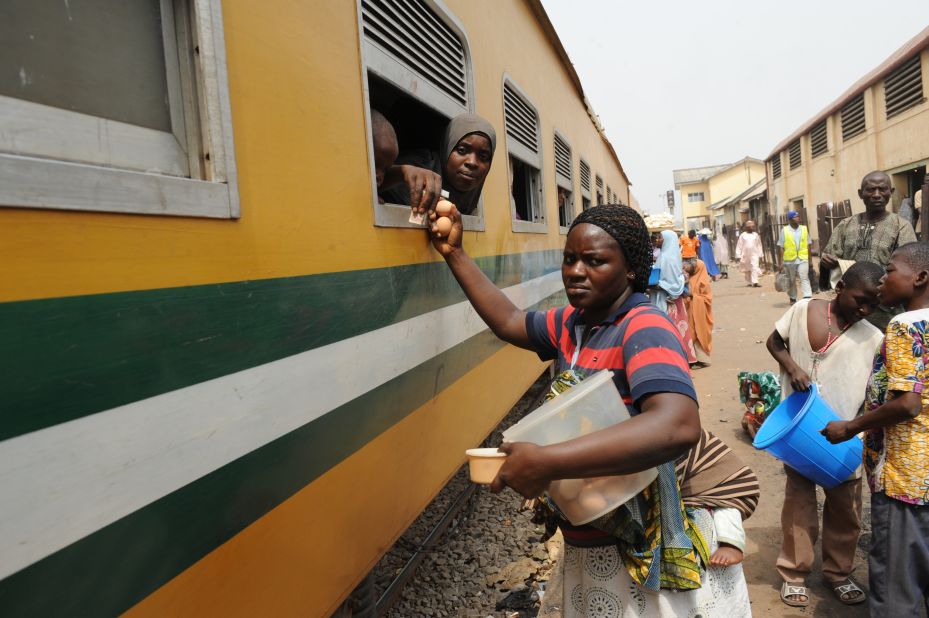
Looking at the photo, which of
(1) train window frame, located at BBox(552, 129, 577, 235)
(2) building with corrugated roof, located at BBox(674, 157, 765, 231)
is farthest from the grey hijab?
(2) building with corrugated roof, located at BBox(674, 157, 765, 231)

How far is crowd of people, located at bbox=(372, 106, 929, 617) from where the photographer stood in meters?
1.34

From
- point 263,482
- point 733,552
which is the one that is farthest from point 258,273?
point 733,552

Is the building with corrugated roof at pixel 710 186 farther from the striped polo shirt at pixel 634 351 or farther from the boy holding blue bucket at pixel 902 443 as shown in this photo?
the striped polo shirt at pixel 634 351

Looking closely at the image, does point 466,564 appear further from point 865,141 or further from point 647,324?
point 865,141

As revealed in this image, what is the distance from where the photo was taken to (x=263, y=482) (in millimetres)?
1357

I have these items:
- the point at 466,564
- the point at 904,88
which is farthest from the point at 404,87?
the point at 904,88

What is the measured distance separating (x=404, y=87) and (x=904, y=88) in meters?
13.8

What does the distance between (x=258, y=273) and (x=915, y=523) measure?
96.0 inches

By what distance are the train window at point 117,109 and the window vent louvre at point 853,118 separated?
16.7 meters

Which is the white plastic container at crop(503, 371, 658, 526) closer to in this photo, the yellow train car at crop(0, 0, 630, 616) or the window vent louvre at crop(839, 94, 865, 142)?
the yellow train car at crop(0, 0, 630, 616)

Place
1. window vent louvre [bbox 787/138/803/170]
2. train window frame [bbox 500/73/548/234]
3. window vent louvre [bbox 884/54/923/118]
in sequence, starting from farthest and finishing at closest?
window vent louvre [bbox 787/138/803/170]
window vent louvre [bbox 884/54/923/118]
train window frame [bbox 500/73/548/234]

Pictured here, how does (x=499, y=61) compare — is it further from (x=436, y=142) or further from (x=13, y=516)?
(x=13, y=516)

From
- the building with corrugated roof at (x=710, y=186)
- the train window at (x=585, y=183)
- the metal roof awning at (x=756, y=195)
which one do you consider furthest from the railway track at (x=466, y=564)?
the building with corrugated roof at (x=710, y=186)

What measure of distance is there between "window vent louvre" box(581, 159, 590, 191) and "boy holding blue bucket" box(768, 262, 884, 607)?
5.16 metres
